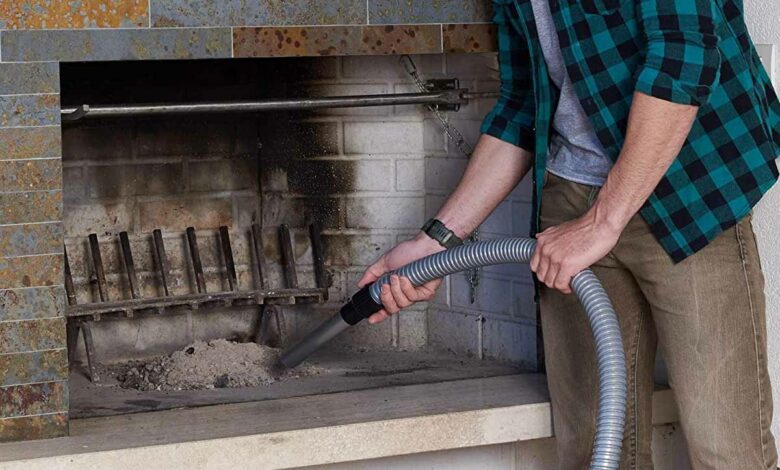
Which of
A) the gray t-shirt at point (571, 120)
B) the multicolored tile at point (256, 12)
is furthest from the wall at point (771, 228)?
the multicolored tile at point (256, 12)

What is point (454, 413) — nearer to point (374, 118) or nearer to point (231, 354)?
point (231, 354)

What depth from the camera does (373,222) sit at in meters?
2.81

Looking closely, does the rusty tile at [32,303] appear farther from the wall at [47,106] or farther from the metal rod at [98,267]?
the metal rod at [98,267]

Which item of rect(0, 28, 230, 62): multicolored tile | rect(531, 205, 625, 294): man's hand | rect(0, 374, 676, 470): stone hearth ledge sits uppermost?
rect(0, 28, 230, 62): multicolored tile

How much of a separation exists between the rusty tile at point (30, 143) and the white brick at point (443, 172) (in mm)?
970

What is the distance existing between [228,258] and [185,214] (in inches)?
5.3

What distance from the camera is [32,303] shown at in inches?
79.8

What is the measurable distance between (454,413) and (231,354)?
62 centimetres

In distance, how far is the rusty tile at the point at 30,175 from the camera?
6.53ft

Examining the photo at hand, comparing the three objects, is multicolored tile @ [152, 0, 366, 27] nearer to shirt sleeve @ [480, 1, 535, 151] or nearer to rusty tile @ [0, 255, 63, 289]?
shirt sleeve @ [480, 1, 535, 151]

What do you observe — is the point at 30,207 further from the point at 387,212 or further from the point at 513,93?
the point at 387,212

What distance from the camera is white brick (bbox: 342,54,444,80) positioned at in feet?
8.87

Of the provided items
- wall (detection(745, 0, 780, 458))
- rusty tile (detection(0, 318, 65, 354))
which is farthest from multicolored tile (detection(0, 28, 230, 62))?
wall (detection(745, 0, 780, 458))

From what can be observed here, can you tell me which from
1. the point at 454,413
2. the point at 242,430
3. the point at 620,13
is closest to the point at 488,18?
the point at 620,13
